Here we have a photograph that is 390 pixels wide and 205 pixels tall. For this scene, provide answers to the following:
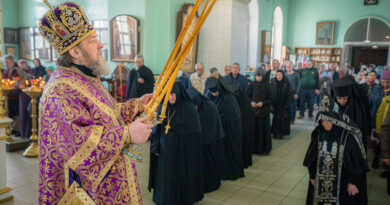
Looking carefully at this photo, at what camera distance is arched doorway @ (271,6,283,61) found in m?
17.8

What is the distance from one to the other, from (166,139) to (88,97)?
213 cm

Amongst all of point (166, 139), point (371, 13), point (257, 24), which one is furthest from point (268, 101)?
point (371, 13)

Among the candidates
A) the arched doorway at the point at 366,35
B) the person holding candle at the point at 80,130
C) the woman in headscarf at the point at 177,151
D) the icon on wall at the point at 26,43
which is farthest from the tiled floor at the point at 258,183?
the arched doorway at the point at 366,35

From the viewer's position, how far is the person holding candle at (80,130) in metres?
1.67

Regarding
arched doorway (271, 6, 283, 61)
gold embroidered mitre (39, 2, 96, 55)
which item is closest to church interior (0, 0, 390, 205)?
gold embroidered mitre (39, 2, 96, 55)

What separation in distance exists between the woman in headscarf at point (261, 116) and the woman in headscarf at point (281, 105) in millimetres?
1313

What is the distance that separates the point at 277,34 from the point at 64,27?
17622 millimetres

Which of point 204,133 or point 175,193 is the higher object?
point 204,133

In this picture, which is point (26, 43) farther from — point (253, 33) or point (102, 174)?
point (102, 174)

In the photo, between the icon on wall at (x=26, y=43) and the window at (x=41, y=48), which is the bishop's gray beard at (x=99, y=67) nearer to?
the window at (x=41, y=48)

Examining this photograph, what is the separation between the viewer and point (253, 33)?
47.6ft

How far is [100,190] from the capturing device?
73.2 inches

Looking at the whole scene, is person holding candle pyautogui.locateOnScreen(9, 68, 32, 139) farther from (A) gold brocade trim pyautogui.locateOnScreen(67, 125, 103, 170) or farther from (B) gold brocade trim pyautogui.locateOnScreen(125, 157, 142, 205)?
(A) gold brocade trim pyautogui.locateOnScreen(67, 125, 103, 170)

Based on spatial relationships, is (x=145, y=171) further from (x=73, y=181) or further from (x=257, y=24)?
(x=257, y=24)
